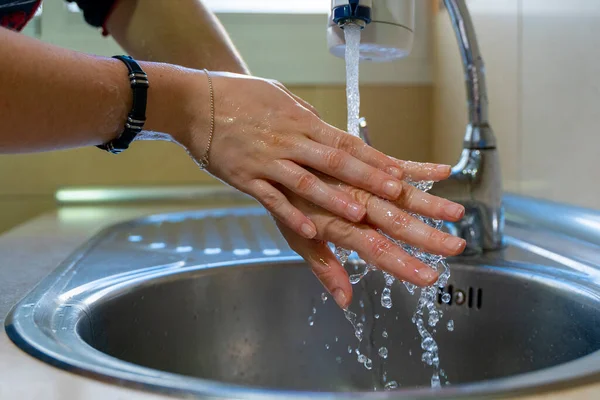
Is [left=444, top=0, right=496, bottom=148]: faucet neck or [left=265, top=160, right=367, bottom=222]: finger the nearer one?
[left=265, top=160, right=367, bottom=222]: finger

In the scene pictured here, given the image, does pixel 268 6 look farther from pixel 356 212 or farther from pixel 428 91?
pixel 356 212

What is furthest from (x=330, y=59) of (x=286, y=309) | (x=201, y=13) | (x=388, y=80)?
(x=286, y=309)

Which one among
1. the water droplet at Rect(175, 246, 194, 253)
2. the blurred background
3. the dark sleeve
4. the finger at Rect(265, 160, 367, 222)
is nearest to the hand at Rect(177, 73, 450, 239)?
the finger at Rect(265, 160, 367, 222)

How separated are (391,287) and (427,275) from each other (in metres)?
0.22

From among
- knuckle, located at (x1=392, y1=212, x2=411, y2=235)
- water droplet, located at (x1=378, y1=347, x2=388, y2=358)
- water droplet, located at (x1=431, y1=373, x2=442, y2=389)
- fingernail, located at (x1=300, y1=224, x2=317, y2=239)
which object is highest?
knuckle, located at (x1=392, y1=212, x2=411, y2=235)

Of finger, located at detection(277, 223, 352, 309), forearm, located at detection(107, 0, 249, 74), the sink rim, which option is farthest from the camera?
forearm, located at detection(107, 0, 249, 74)

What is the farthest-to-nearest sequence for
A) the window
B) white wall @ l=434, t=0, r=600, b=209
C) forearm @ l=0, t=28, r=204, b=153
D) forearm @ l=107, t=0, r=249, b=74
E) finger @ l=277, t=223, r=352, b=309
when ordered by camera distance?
the window < forearm @ l=107, t=0, r=249, b=74 < white wall @ l=434, t=0, r=600, b=209 < finger @ l=277, t=223, r=352, b=309 < forearm @ l=0, t=28, r=204, b=153

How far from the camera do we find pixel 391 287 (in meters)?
0.72

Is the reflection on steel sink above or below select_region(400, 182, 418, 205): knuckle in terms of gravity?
below

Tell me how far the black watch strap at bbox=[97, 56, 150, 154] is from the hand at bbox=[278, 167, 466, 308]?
0.51 ft

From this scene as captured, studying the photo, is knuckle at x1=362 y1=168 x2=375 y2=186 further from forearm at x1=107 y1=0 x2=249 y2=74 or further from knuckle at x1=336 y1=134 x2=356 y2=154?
forearm at x1=107 y1=0 x2=249 y2=74

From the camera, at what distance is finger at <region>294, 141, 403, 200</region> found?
1.79 feet

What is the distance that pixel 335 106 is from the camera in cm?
87

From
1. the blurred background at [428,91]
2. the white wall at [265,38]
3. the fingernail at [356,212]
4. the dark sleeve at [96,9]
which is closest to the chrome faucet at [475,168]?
the blurred background at [428,91]
